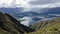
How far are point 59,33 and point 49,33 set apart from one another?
986cm

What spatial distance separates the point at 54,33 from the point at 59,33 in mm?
4734

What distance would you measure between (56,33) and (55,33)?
1.81 meters

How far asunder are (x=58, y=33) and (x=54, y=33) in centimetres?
264

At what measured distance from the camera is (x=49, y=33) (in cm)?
14688

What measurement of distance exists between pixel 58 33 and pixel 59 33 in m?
2.89

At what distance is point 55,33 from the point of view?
142500 mm

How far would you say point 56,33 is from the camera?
141 m

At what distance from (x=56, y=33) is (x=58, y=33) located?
1638 millimetres

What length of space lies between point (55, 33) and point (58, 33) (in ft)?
6.62

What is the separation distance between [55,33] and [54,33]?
64 centimetres

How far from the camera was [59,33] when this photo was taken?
139 metres

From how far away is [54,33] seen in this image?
142625mm
